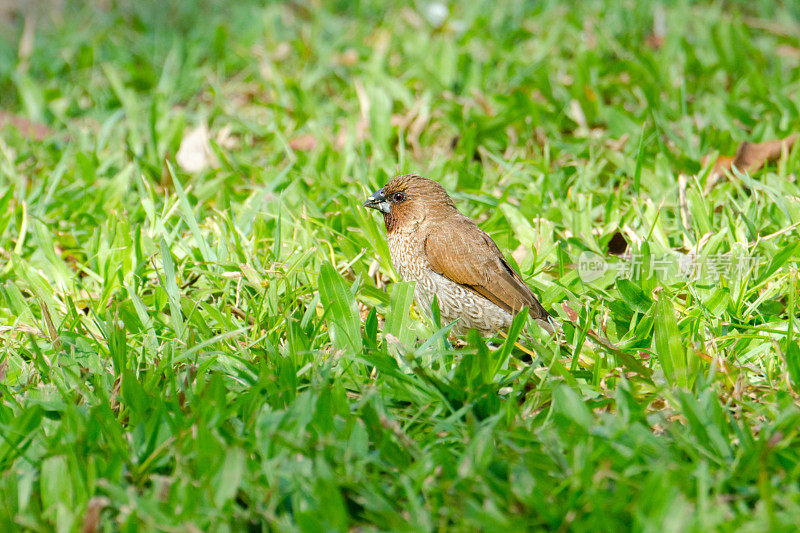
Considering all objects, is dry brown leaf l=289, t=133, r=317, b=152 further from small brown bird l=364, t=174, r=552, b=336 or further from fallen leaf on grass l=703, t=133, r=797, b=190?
fallen leaf on grass l=703, t=133, r=797, b=190

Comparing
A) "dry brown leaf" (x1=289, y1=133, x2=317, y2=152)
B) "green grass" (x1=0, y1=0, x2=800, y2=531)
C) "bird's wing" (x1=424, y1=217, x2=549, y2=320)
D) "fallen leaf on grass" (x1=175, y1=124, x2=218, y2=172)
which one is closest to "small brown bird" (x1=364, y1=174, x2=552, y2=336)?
"bird's wing" (x1=424, y1=217, x2=549, y2=320)

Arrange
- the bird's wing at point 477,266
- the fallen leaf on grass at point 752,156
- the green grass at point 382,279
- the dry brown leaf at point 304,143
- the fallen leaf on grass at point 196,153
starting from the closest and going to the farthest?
the green grass at point 382,279 → the bird's wing at point 477,266 → the fallen leaf on grass at point 752,156 → the fallen leaf on grass at point 196,153 → the dry brown leaf at point 304,143

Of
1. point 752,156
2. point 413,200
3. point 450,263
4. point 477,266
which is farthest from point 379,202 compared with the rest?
point 752,156

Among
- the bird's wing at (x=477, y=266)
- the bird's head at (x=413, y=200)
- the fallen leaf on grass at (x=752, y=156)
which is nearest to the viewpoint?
the bird's wing at (x=477, y=266)

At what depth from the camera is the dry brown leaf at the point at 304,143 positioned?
4.76m

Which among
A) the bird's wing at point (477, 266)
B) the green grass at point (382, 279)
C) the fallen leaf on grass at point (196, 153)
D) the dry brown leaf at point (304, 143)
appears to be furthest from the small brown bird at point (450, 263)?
the fallen leaf on grass at point (196, 153)

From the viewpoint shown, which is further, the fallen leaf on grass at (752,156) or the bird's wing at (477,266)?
the fallen leaf on grass at (752,156)

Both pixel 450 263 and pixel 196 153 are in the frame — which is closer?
pixel 450 263

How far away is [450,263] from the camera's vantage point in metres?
3.18

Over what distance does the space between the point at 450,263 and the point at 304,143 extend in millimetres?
1939

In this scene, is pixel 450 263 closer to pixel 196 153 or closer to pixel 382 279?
pixel 382 279

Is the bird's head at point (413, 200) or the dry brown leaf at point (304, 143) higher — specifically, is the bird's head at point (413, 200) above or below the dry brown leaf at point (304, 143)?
below

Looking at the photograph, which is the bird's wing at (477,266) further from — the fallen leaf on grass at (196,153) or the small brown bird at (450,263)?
the fallen leaf on grass at (196,153)

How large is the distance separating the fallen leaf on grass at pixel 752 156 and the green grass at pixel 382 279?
0.23ft
